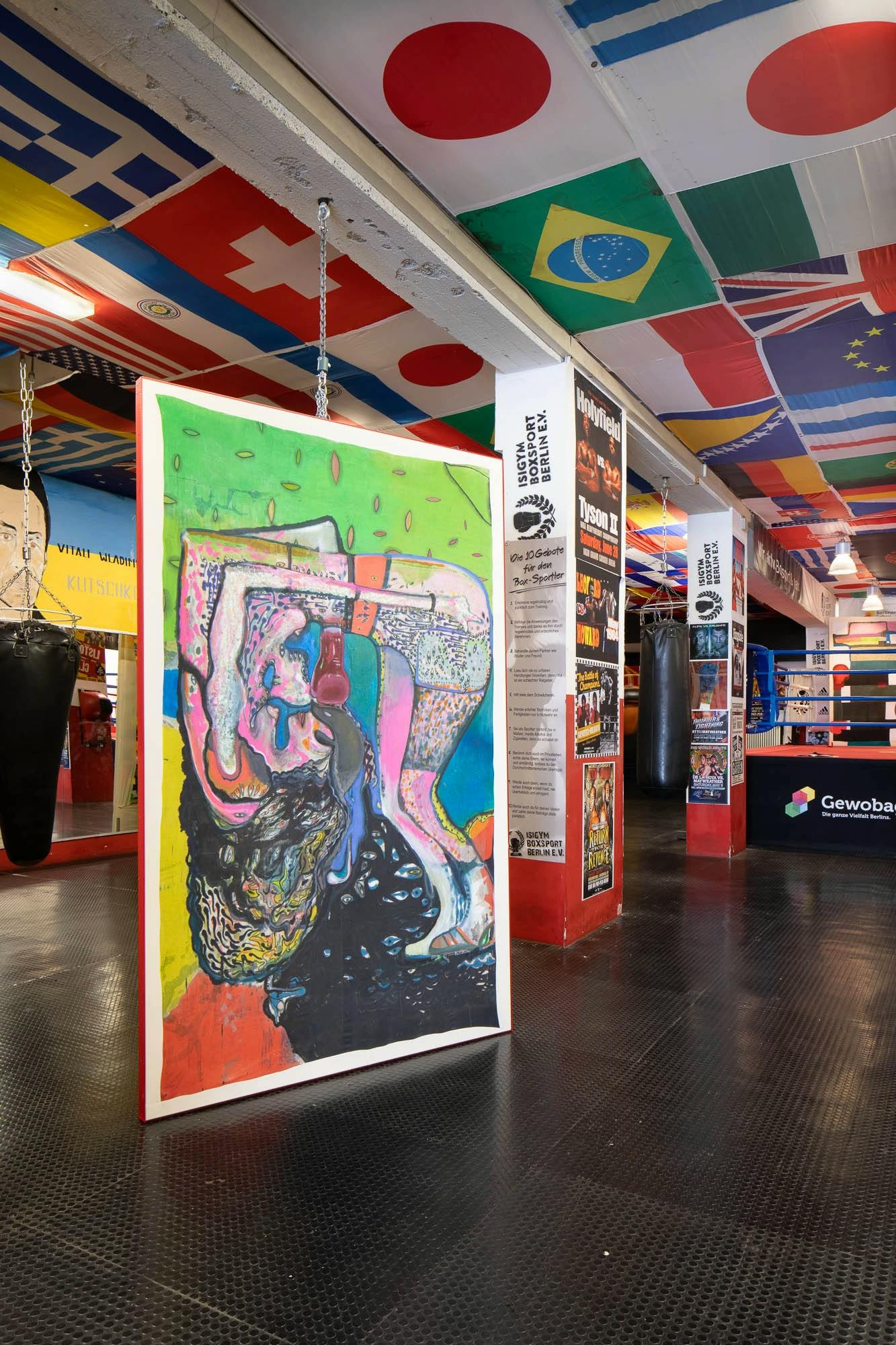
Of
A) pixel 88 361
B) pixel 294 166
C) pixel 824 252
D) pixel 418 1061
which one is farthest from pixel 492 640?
pixel 88 361

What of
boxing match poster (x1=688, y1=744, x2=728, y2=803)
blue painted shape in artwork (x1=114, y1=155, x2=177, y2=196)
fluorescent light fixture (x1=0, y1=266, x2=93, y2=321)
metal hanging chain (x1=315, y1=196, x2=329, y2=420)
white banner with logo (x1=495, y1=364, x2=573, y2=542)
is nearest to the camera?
metal hanging chain (x1=315, y1=196, x2=329, y2=420)

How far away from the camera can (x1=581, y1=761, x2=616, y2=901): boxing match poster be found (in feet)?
13.6

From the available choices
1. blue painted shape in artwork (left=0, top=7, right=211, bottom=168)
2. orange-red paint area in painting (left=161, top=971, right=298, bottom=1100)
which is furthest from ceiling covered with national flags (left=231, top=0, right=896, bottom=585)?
orange-red paint area in painting (left=161, top=971, right=298, bottom=1100)

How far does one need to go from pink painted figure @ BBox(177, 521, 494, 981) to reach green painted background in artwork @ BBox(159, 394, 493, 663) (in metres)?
0.05

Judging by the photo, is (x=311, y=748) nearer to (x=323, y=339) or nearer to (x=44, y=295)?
(x=323, y=339)

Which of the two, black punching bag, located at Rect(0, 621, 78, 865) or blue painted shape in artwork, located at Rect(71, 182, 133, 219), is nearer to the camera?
blue painted shape in artwork, located at Rect(71, 182, 133, 219)

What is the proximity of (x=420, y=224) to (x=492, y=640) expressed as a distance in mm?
1513

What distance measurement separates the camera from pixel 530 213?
319 centimetres

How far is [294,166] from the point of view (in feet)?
8.63

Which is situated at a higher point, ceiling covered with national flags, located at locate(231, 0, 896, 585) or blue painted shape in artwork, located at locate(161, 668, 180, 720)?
ceiling covered with national flags, located at locate(231, 0, 896, 585)

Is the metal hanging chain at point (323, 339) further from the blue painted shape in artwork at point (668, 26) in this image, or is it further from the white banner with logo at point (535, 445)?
the white banner with logo at point (535, 445)

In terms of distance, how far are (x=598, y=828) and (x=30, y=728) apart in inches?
103

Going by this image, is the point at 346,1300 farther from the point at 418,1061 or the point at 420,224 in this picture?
the point at 420,224

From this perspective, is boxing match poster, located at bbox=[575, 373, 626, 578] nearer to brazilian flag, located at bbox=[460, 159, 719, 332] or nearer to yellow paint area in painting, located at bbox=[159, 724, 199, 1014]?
brazilian flag, located at bbox=[460, 159, 719, 332]
